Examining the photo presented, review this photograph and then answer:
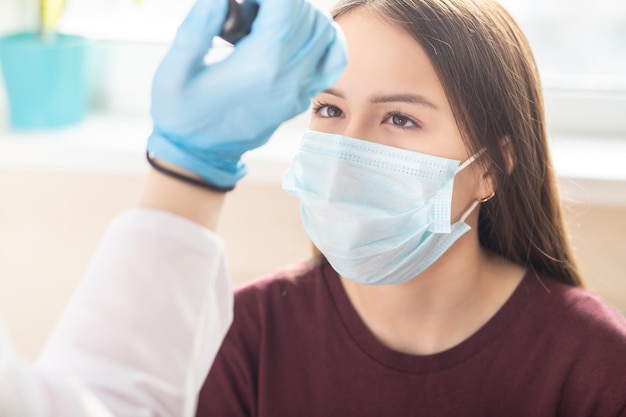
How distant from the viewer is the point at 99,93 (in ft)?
7.61

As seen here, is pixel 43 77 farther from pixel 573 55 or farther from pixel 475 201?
pixel 573 55

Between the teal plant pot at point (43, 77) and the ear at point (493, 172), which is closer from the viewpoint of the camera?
the ear at point (493, 172)

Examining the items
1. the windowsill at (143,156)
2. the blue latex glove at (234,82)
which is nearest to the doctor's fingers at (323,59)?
the blue latex glove at (234,82)

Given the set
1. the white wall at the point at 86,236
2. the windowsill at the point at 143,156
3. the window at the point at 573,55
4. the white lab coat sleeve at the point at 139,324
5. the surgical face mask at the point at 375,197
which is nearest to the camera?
the white lab coat sleeve at the point at 139,324

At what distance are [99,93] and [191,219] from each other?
1.58 meters

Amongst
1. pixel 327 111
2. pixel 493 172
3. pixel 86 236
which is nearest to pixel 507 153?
pixel 493 172

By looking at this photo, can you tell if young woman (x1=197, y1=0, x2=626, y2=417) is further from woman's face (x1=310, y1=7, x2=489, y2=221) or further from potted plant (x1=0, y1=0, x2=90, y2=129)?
potted plant (x1=0, y1=0, x2=90, y2=129)

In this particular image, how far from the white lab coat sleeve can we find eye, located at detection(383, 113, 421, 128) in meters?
0.63

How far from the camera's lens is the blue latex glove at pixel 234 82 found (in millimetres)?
810

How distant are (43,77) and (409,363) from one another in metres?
1.10

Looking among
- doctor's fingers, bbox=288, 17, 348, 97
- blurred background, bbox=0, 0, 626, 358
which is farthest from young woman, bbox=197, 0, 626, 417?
doctor's fingers, bbox=288, 17, 348, 97

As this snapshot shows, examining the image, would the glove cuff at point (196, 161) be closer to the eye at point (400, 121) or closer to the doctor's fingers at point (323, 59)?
the doctor's fingers at point (323, 59)

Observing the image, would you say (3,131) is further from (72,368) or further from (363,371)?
(72,368)

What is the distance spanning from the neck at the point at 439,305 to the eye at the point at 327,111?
1.02 feet
